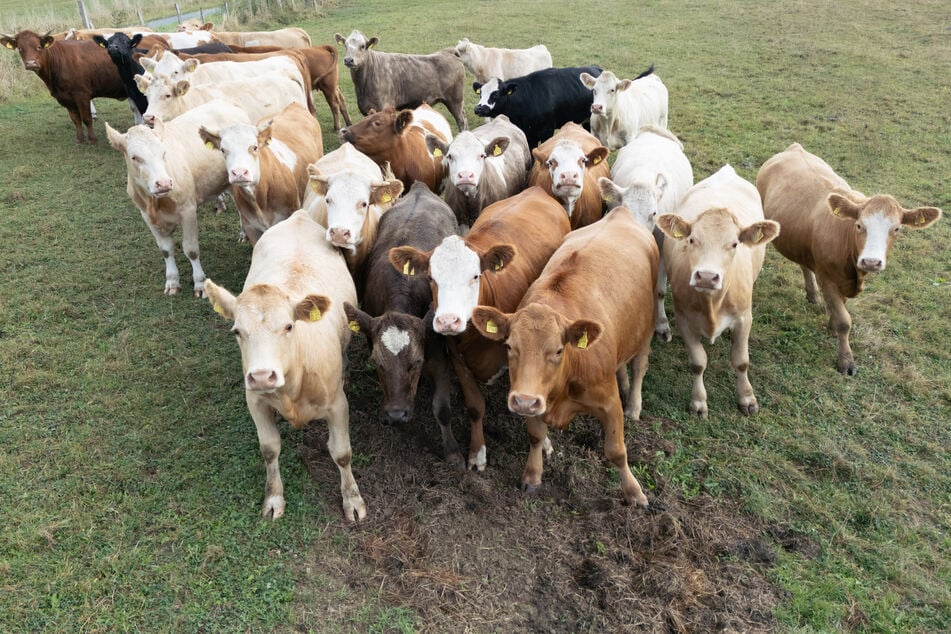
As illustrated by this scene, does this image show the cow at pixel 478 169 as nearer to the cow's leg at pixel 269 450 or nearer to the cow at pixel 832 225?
the cow at pixel 832 225

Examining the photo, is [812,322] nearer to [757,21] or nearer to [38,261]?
[38,261]

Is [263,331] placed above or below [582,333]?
above

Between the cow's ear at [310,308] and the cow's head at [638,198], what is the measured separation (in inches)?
121

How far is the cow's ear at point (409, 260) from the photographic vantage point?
15.2ft

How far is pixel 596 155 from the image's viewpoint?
668cm

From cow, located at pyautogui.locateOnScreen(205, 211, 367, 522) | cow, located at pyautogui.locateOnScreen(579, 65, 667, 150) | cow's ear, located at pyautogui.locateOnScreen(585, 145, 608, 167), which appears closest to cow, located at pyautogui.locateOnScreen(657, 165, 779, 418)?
cow's ear, located at pyautogui.locateOnScreen(585, 145, 608, 167)

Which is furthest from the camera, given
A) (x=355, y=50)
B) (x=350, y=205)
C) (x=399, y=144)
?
(x=355, y=50)

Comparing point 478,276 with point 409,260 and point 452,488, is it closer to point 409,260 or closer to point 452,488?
point 409,260

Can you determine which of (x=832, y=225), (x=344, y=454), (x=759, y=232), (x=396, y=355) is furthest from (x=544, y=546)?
(x=832, y=225)

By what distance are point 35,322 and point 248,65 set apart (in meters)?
5.66

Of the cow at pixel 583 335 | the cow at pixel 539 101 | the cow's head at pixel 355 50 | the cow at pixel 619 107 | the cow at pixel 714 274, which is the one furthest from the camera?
the cow's head at pixel 355 50

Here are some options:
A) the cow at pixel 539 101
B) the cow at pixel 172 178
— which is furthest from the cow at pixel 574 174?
the cow at pixel 172 178

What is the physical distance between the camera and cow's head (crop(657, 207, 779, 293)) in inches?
184

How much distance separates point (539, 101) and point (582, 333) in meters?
6.72
